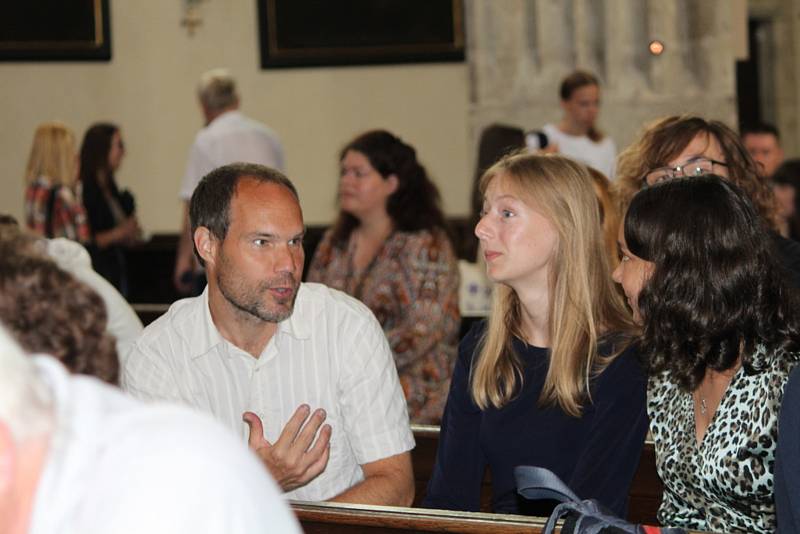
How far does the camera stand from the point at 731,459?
8.90 feet

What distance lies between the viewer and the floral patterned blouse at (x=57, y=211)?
823cm

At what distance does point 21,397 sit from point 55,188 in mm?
7441

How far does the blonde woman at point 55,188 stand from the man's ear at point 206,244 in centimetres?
480

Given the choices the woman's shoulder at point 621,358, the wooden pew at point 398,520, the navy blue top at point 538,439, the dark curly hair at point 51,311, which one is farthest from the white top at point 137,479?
the woman's shoulder at point 621,358

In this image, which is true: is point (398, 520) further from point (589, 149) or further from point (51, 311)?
point (589, 149)

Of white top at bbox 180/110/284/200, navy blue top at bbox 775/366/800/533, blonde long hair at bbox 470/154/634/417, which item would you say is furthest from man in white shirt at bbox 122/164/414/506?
white top at bbox 180/110/284/200

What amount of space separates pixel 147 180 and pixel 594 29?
4.56 metres

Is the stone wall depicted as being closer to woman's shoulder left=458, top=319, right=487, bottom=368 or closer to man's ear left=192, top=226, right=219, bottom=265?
woman's shoulder left=458, top=319, right=487, bottom=368

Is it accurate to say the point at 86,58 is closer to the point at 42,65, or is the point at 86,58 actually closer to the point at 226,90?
the point at 42,65

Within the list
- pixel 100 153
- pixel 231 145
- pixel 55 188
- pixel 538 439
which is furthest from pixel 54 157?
pixel 538 439

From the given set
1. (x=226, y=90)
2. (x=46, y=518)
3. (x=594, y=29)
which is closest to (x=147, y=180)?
(x=226, y=90)

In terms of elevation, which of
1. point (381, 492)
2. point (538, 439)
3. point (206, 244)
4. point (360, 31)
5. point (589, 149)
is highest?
point (360, 31)

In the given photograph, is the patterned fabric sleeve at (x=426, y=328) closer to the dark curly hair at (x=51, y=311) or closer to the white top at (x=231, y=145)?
the white top at (x=231, y=145)

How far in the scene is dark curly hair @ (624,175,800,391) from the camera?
2.85 meters
